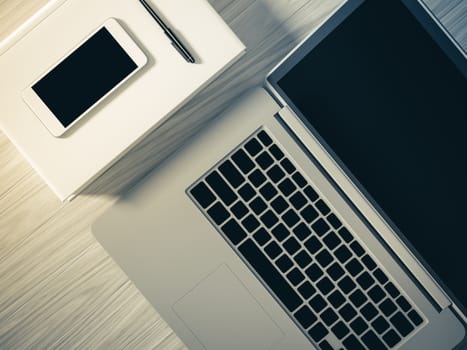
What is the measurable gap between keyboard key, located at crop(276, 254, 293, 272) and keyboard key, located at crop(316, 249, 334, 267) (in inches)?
1.5

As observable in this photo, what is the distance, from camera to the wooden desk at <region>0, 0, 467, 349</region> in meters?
0.75

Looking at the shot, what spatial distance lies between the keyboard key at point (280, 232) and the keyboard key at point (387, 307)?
0.16 metres

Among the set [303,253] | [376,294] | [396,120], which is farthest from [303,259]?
[396,120]

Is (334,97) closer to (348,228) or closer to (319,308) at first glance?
(348,228)

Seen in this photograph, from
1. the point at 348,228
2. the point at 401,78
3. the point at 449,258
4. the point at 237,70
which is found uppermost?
the point at 237,70

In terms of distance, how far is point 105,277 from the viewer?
780 mm

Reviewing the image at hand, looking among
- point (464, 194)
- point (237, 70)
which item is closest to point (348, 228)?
point (464, 194)

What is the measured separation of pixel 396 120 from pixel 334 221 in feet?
0.50

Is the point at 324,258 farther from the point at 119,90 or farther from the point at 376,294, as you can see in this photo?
the point at 119,90

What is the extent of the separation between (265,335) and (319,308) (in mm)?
87

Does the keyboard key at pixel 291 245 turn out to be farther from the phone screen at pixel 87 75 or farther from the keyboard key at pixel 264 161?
the phone screen at pixel 87 75

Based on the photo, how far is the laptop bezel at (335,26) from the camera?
0.56 metres

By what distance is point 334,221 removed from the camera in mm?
633

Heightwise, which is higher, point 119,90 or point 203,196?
point 119,90
